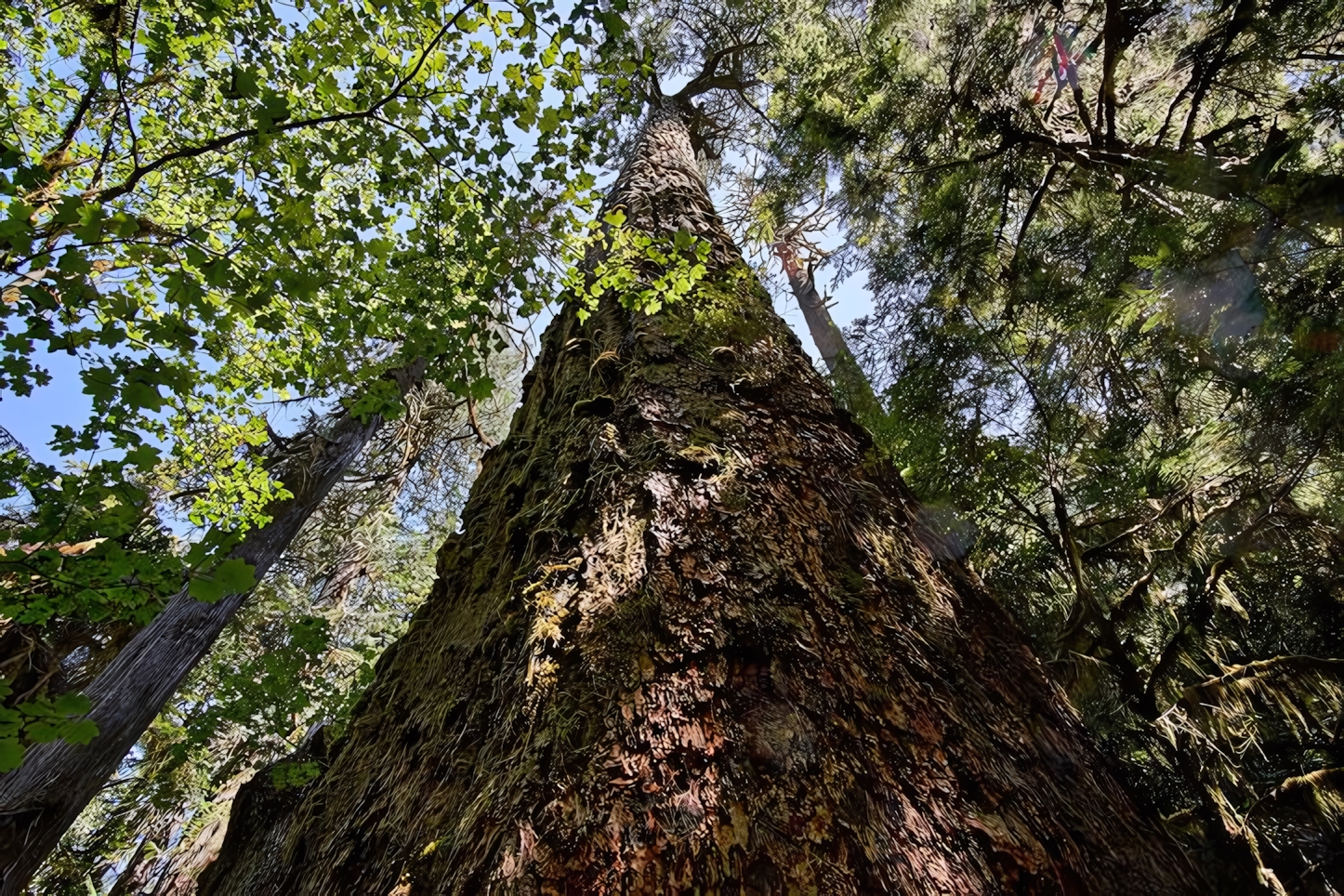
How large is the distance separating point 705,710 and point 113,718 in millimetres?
5315

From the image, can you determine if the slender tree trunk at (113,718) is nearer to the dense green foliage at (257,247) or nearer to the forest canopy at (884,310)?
the forest canopy at (884,310)

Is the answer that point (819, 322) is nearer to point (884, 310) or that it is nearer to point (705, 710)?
point (884, 310)

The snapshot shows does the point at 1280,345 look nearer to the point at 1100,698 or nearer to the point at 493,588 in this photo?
the point at 1100,698

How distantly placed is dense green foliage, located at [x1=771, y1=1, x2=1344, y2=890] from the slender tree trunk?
15.0 ft

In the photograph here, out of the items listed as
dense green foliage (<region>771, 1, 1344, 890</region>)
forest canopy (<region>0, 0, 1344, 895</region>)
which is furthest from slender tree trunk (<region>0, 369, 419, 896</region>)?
dense green foliage (<region>771, 1, 1344, 890</region>)

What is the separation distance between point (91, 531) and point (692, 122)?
837cm

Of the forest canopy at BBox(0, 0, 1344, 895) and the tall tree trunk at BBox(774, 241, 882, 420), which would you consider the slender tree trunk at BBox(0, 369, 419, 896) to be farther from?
the tall tree trunk at BBox(774, 241, 882, 420)

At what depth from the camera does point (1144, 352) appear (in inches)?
162

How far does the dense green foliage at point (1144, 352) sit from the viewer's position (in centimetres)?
297

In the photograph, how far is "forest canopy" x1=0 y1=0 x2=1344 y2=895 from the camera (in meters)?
2.32

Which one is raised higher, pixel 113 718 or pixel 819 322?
pixel 819 322

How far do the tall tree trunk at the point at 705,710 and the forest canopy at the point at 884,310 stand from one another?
20 cm

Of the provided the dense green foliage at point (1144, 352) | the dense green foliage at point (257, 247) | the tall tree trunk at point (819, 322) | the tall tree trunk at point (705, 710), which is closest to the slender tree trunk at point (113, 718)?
the dense green foliage at point (257, 247)

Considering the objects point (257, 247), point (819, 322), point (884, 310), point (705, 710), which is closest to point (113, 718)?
point (257, 247)
